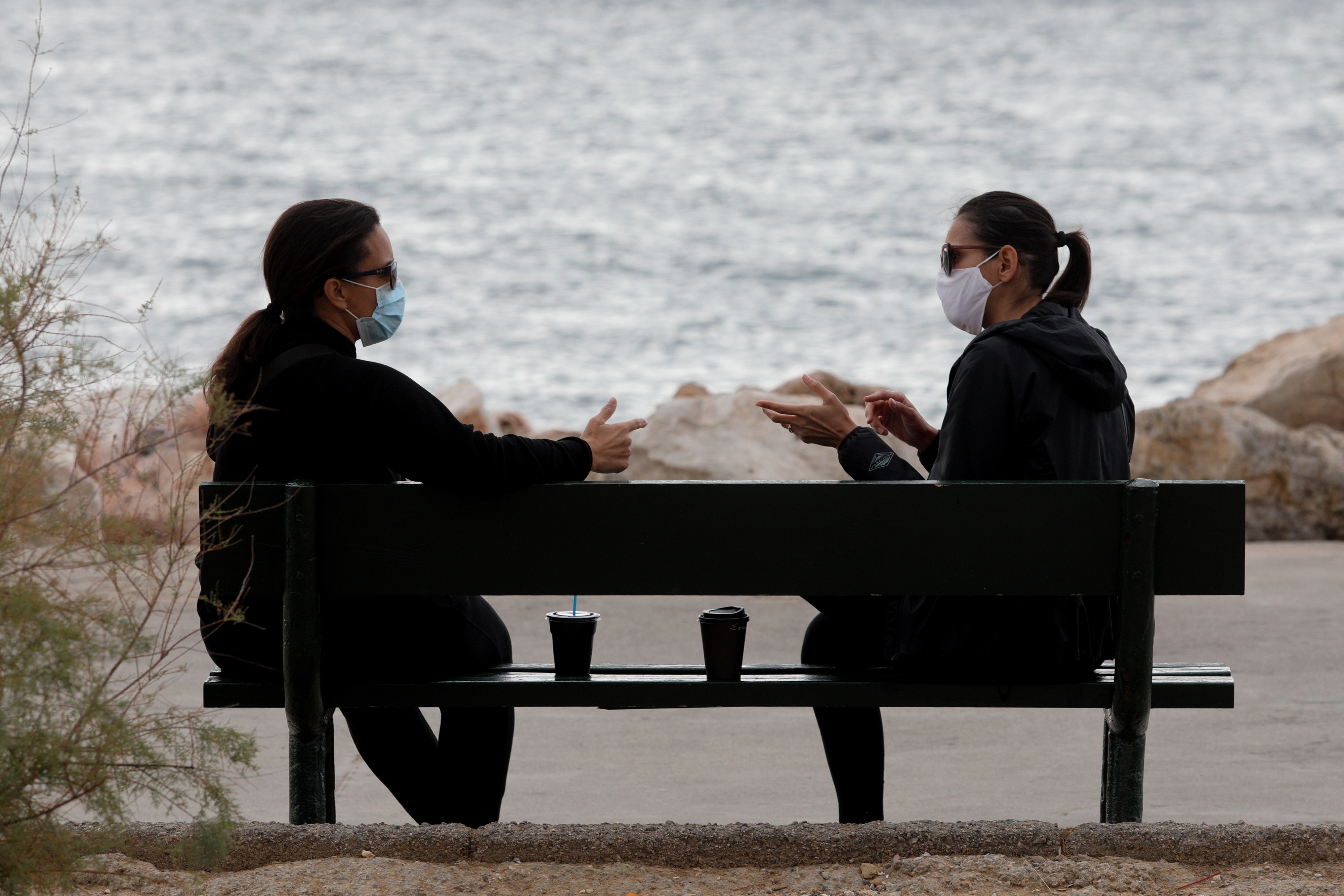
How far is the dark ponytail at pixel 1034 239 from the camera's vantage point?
10.9 feet

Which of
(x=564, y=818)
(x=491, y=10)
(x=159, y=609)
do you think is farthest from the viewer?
(x=491, y=10)

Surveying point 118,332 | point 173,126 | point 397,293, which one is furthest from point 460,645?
point 173,126

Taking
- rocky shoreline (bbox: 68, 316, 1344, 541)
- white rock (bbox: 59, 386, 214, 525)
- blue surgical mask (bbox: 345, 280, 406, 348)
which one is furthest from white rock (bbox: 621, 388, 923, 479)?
white rock (bbox: 59, 386, 214, 525)

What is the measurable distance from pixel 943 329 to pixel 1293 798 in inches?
888

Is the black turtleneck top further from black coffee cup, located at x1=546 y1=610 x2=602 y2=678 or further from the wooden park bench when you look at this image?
black coffee cup, located at x1=546 y1=610 x2=602 y2=678

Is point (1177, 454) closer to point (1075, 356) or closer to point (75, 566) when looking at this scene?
point (1075, 356)

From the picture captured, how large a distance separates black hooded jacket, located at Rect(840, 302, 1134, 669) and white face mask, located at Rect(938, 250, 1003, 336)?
1.18 feet

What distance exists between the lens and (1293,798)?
3.87 metres

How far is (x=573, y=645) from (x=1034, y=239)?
1481 millimetres

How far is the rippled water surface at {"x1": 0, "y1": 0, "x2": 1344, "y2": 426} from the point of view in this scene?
2522cm

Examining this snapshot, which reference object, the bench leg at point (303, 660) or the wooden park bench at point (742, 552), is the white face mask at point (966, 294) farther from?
the bench leg at point (303, 660)

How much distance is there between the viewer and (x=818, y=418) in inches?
124

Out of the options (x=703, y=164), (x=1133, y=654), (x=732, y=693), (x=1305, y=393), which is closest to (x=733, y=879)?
(x=732, y=693)

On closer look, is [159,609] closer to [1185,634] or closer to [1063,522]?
[1063,522]
